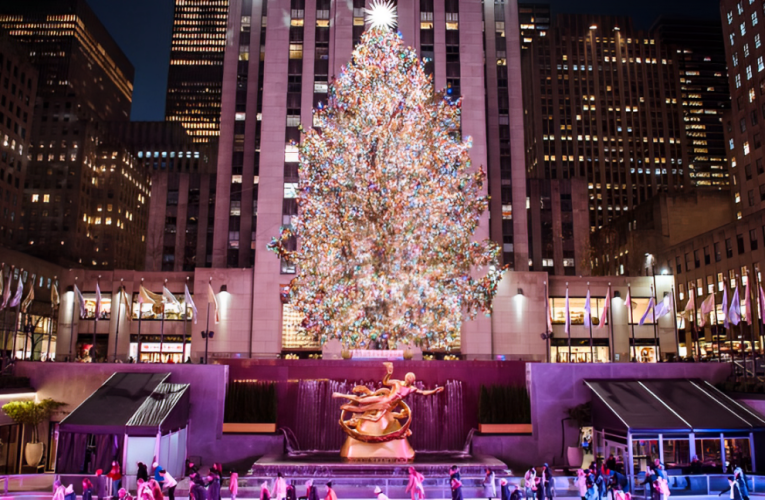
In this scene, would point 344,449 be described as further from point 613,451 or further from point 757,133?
point 757,133

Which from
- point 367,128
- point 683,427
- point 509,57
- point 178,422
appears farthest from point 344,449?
point 509,57

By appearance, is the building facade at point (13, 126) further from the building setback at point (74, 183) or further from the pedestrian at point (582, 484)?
the pedestrian at point (582, 484)

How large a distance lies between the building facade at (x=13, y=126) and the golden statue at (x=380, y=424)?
99696 mm

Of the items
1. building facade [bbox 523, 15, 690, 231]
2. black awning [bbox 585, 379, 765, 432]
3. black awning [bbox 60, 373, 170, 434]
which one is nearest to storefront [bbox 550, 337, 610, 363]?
black awning [bbox 585, 379, 765, 432]

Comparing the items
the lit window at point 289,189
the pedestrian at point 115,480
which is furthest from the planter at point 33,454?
the lit window at point 289,189

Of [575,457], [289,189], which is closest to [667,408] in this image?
[575,457]

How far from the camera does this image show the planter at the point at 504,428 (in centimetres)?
3161

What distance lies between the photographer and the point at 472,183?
4266 centimetres

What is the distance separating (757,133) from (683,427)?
8058 centimetres

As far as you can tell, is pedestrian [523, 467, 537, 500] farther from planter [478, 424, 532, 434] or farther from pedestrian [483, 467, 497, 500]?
planter [478, 424, 532, 434]

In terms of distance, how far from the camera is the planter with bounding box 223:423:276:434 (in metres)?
31.2

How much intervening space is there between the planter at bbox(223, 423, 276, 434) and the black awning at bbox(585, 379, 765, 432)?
15.6 m

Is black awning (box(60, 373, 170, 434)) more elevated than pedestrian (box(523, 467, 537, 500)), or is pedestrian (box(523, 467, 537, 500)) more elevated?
black awning (box(60, 373, 170, 434))

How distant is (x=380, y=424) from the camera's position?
28.6 metres
